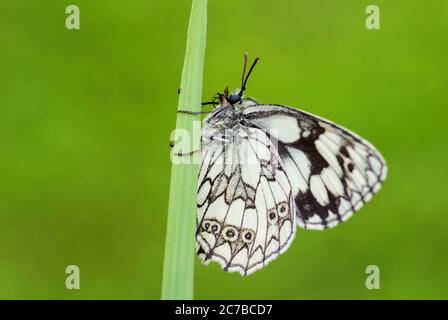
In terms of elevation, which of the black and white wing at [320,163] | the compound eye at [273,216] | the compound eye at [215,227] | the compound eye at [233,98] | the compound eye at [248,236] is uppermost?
the compound eye at [233,98]

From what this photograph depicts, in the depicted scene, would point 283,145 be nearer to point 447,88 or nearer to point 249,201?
point 249,201

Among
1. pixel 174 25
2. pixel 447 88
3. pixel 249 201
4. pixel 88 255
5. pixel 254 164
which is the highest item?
pixel 174 25

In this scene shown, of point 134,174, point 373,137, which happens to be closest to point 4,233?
point 134,174

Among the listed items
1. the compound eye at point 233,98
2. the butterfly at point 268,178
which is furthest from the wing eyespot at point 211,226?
the compound eye at point 233,98

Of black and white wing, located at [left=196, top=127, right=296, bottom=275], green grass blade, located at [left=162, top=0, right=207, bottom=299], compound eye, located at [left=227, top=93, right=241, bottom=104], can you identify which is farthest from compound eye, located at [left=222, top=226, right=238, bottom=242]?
green grass blade, located at [left=162, top=0, right=207, bottom=299]

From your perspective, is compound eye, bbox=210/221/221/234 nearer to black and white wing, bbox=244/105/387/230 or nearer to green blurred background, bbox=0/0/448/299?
black and white wing, bbox=244/105/387/230

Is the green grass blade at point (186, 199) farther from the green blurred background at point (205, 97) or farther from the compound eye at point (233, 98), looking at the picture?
the green blurred background at point (205, 97)

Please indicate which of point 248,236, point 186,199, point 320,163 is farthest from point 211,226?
point 186,199
